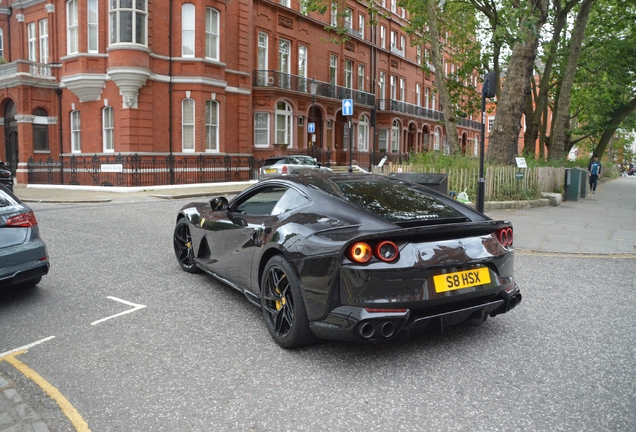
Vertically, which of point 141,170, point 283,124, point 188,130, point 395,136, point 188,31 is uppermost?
point 188,31

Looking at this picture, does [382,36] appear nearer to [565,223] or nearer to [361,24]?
[361,24]

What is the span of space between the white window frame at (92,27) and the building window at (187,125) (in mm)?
4670

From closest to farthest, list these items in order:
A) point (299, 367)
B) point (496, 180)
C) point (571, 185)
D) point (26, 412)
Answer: point (26, 412) → point (299, 367) → point (496, 180) → point (571, 185)

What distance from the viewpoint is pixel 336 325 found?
376cm

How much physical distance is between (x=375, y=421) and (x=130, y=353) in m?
2.09

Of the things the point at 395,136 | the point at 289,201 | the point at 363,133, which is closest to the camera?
the point at 289,201

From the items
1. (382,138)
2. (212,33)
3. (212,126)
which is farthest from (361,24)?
(212,126)

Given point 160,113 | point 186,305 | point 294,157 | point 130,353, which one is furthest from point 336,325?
point 160,113

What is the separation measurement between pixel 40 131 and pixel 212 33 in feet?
33.4

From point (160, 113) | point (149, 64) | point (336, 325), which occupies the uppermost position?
point (149, 64)

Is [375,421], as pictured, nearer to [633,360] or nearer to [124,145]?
[633,360]

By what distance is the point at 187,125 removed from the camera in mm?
26047

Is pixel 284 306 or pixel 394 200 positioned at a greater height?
pixel 394 200

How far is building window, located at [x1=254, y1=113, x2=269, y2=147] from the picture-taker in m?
30.5
